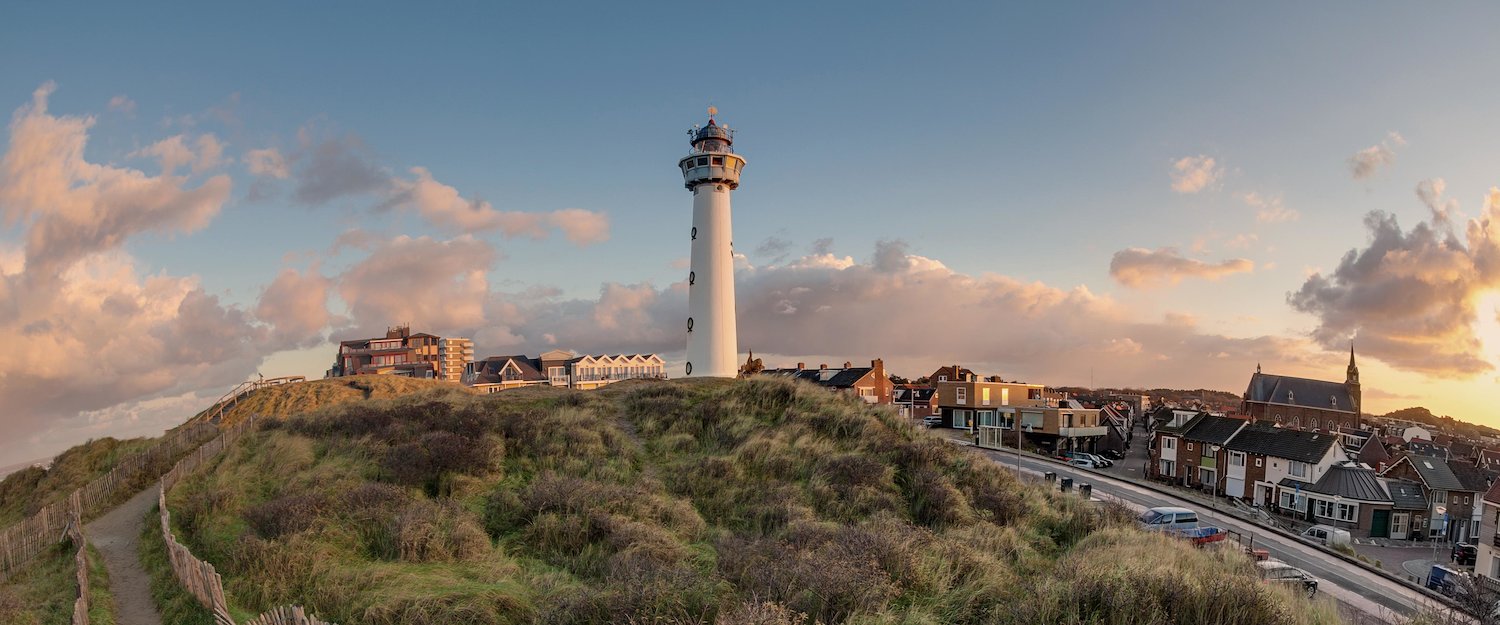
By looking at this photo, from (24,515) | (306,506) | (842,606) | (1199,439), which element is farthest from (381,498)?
(1199,439)

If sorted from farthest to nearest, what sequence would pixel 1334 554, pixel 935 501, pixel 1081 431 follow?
pixel 1081 431 → pixel 1334 554 → pixel 935 501

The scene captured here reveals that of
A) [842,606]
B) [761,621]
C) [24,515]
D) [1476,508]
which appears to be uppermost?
[761,621]

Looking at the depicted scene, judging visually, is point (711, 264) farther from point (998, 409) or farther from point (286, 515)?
point (998, 409)

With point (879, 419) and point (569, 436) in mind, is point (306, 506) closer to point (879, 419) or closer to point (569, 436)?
point (569, 436)

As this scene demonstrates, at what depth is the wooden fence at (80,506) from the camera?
17.6 m

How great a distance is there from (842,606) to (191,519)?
17.9 m

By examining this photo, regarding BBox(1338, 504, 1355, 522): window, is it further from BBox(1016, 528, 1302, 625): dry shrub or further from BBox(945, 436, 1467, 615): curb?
BBox(1016, 528, 1302, 625): dry shrub

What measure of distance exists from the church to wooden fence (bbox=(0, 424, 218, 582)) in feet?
362

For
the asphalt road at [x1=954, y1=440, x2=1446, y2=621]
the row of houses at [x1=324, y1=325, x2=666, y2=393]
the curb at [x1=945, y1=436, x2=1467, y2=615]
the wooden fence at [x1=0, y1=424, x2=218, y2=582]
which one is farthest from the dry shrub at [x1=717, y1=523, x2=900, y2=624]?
the row of houses at [x1=324, y1=325, x2=666, y2=393]

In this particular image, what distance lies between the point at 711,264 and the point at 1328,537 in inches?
1543

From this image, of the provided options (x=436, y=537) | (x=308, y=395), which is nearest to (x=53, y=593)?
(x=436, y=537)

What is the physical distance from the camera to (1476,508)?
4712cm

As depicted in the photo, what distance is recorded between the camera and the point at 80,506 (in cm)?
2078

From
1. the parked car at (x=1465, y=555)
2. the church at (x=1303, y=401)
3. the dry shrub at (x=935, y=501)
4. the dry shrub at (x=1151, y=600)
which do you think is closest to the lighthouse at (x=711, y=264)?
the dry shrub at (x=935, y=501)
